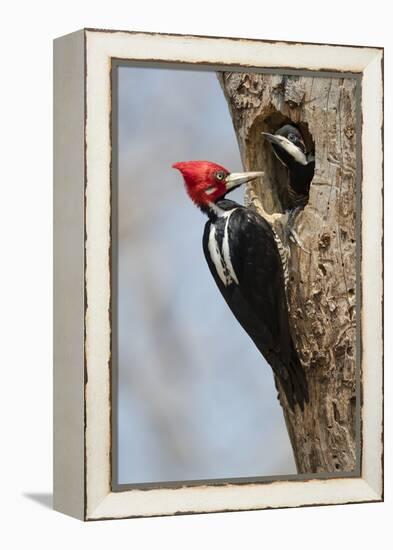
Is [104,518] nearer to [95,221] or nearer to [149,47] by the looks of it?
[95,221]

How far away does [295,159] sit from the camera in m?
5.27

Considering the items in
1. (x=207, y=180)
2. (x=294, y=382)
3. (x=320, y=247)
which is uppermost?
(x=207, y=180)

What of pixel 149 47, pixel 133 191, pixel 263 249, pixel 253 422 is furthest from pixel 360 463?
pixel 149 47

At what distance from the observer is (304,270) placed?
5.25m

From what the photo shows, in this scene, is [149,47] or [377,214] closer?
[149,47]

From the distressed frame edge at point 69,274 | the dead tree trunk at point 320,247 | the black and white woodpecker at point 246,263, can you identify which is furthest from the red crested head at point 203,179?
the distressed frame edge at point 69,274

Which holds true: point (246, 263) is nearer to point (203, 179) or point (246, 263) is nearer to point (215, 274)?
point (215, 274)

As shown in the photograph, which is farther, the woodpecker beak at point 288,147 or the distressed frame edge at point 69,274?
the woodpecker beak at point 288,147

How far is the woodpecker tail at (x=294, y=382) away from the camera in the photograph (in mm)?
5223

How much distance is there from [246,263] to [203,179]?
322 mm

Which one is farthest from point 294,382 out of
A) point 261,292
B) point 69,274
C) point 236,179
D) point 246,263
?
point 69,274

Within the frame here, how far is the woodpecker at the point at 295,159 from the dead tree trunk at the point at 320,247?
0.02 meters

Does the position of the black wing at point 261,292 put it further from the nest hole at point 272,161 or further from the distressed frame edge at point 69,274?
the distressed frame edge at point 69,274

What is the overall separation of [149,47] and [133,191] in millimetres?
477
